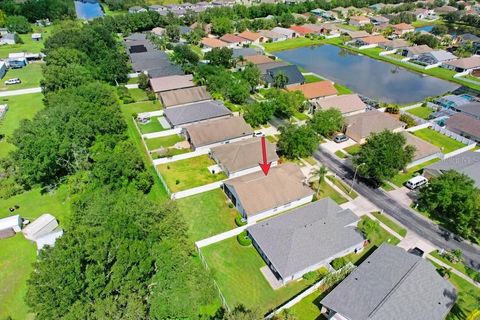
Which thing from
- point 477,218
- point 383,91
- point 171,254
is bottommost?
point 383,91

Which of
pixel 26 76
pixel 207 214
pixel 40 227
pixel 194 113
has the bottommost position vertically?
pixel 207 214

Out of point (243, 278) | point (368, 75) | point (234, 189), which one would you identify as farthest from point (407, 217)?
point (368, 75)

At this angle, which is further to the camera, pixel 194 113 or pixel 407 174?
pixel 194 113

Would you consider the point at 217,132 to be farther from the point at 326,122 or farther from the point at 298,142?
the point at 326,122

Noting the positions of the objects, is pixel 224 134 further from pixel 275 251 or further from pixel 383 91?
pixel 383 91

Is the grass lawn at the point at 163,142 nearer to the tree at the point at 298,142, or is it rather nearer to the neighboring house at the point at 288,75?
the tree at the point at 298,142

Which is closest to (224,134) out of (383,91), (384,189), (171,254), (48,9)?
(384,189)

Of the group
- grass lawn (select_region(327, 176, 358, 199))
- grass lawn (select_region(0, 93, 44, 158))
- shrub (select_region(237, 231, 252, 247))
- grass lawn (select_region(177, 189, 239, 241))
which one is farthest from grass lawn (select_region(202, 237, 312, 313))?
grass lawn (select_region(0, 93, 44, 158))

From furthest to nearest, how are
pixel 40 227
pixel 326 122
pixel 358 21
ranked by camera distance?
pixel 358 21 → pixel 326 122 → pixel 40 227
